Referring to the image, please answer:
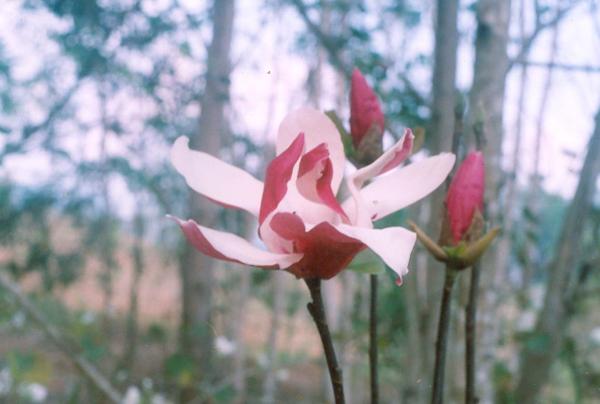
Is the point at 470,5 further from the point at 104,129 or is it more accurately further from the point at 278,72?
the point at 104,129

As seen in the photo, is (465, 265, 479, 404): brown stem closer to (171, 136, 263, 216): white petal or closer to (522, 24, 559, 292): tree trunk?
(171, 136, 263, 216): white petal

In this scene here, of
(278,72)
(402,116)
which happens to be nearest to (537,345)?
(402,116)

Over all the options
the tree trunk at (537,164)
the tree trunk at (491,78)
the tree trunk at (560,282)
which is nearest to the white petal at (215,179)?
the tree trunk at (491,78)

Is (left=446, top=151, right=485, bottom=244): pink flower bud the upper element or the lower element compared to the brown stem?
upper

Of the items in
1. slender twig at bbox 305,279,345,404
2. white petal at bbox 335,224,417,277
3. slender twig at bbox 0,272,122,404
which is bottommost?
slender twig at bbox 0,272,122,404

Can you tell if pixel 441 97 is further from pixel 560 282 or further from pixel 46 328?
pixel 46 328

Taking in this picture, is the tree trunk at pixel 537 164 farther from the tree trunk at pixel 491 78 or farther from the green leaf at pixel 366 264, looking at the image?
the green leaf at pixel 366 264

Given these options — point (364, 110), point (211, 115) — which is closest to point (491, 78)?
point (364, 110)

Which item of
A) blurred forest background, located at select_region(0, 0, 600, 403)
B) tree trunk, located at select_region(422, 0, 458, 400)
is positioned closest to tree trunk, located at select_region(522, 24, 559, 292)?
blurred forest background, located at select_region(0, 0, 600, 403)
